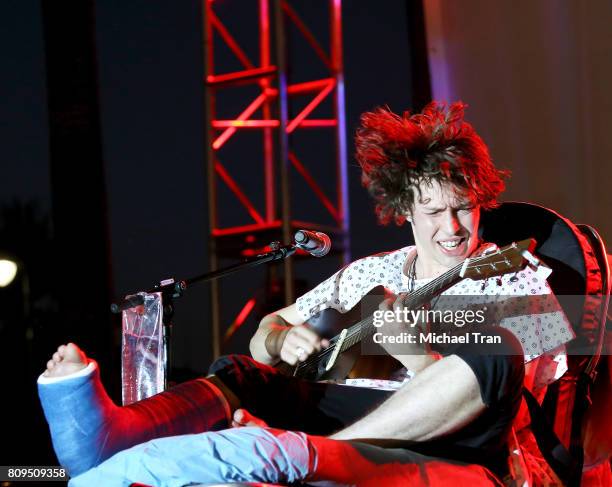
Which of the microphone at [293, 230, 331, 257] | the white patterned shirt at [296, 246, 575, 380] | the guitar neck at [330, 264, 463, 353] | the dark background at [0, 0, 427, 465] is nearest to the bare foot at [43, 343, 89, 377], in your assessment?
the microphone at [293, 230, 331, 257]

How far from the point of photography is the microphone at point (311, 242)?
1.91 meters

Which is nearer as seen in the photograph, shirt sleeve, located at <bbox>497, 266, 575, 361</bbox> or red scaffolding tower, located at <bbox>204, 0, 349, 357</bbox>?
shirt sleeve, located at <bbox>497, 266, 575, 361</bbox>

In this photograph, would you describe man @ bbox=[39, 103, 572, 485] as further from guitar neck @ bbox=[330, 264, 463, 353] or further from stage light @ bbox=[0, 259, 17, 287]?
stage light @ bbox=[0, 259, 17, 287]

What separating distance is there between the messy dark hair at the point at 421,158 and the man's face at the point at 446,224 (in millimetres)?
22

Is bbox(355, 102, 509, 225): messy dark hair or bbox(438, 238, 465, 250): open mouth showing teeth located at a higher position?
bbox(355, 102, 509, 225): messy dark hair

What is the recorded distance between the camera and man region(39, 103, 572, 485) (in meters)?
1.27

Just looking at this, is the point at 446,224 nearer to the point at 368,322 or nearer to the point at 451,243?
the point at 451,243

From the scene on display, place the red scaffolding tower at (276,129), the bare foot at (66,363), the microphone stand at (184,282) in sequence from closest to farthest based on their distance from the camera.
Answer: the bare foot at (66,363) → the microphone stand at (184,282) → the red scaffolding tower at (276,129)

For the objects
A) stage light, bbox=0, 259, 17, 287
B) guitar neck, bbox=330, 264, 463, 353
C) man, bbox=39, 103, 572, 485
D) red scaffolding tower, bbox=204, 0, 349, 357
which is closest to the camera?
man, bbox=39, 103, 572, 485

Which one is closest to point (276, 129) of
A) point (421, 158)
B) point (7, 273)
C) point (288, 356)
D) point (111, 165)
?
point (111, 165)

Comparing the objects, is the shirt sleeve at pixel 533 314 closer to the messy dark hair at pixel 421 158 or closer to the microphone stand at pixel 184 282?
the messy dark hair at pixel 421 158

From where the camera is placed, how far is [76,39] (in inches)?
145

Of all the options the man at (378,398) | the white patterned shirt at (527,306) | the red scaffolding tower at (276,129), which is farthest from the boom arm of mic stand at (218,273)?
the red scaffolding tower at (276,129)

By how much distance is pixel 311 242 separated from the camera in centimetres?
192
